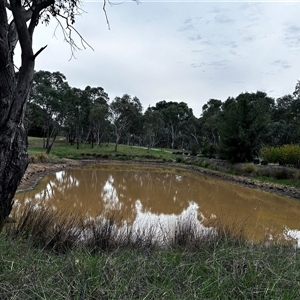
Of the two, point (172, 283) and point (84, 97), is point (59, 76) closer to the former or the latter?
point (84, 97)

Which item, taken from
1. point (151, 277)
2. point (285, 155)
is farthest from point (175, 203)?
point (285, 155)

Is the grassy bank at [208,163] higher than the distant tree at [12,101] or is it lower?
lower

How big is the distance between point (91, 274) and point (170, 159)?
2802cm

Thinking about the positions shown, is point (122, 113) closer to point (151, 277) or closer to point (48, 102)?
point (48, 102)

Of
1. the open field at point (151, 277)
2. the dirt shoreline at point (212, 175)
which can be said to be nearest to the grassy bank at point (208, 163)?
the dirt shoreline at point (212, 175)

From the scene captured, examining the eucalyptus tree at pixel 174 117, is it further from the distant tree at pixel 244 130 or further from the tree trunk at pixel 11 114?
the tree trunk at pixel 11 114

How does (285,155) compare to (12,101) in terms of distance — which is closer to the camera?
(12,101)

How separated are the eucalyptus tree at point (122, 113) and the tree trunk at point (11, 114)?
30591 millimetres

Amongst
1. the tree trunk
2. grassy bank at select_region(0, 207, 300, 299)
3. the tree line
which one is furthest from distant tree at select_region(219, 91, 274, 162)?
the tree trunk

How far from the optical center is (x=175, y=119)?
46.0 metres

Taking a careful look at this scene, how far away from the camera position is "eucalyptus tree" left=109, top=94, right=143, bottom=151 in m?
34.6

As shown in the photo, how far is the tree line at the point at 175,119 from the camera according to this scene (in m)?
21.8

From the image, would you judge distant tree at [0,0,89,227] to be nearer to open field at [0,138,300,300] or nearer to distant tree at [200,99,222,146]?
open field at [0,138,300,300]

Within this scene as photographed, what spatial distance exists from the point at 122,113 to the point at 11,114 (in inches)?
1258
